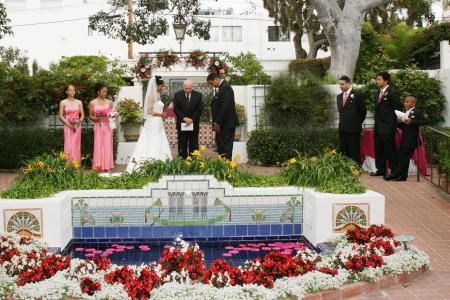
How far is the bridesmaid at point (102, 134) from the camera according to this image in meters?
13.6

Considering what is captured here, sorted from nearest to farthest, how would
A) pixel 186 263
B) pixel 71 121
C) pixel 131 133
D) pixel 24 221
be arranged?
1. pixel 186 263
2. pixel 24 221
3. pixel 71 121
4. pixel 131 133

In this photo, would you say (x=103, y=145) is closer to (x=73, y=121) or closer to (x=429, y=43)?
(x=73, y=121)

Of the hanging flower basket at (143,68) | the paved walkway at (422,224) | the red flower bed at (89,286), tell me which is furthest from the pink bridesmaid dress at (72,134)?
the red flower bed at (89,286)

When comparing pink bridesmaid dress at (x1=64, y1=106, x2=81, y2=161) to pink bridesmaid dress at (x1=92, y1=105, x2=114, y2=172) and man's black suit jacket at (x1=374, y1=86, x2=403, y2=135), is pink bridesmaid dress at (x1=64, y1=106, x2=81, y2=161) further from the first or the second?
man's black suit jacket at (x1=374, y1=86, x2=403, y2=135)

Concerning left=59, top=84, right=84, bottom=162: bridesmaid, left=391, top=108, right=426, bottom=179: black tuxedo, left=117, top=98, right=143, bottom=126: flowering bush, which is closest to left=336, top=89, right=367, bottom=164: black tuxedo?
left=391, top=108, right=426, bottom=179: black tuxedo

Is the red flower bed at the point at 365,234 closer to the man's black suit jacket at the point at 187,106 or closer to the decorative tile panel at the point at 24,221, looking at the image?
the decorative tile panel at the point at 24,221

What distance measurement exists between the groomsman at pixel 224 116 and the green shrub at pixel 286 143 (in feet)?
8.81

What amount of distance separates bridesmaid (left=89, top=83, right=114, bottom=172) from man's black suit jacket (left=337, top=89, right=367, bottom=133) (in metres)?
4.47

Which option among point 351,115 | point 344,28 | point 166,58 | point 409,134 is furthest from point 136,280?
point 344,28

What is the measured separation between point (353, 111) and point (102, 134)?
15.8ft

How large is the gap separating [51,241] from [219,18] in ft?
155

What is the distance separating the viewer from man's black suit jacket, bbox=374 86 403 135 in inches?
491

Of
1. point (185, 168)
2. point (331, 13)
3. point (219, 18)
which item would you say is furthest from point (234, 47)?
point (185, 168)

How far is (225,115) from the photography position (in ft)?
39.9
